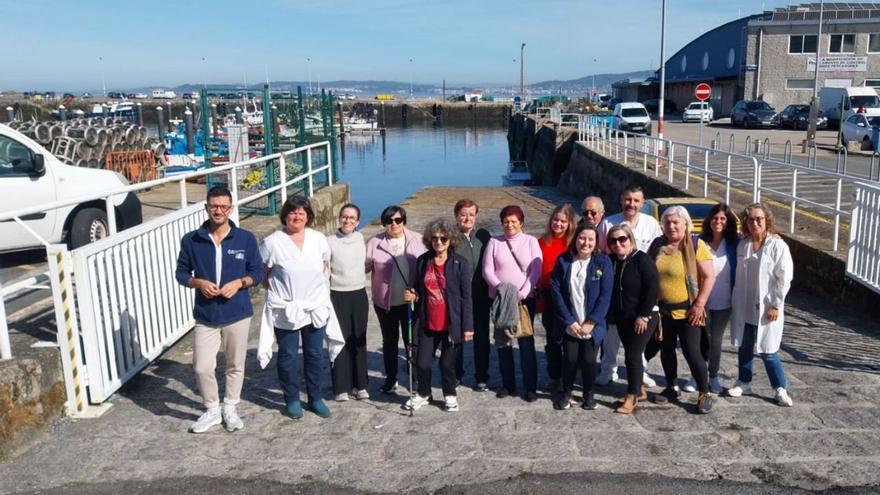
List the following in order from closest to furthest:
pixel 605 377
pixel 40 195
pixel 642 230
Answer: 1. pixel 605 377
2. pixel 642 230
3. pixel 40 195

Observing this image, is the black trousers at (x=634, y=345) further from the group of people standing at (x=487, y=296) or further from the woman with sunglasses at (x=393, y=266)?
the woman with sunglasses at (x=393, y=266)

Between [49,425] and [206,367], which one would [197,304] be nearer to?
[206,367]

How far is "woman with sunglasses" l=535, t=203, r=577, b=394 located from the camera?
5551 mm

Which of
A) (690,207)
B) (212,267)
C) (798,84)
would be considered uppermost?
(798,84)

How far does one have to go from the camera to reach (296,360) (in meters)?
5.34

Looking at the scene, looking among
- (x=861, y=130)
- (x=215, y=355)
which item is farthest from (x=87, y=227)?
(x=861, y=130)

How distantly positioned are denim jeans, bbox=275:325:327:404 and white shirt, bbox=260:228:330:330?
0.10 meters

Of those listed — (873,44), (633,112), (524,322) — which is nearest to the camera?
(524,322)

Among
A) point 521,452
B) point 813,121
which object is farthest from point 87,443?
point 813,121

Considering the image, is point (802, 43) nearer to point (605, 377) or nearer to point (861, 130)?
point (861, 130)

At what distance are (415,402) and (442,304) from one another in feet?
2.43

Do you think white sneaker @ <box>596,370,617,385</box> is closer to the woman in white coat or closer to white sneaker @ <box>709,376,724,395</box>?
white sneaker @ <box>709,376,724,395</box>

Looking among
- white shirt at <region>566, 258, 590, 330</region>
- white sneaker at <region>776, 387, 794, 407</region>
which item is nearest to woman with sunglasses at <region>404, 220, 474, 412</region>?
white shirt at <region>566, 258, 590, 330</region>

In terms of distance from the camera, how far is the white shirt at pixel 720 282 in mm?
5375
